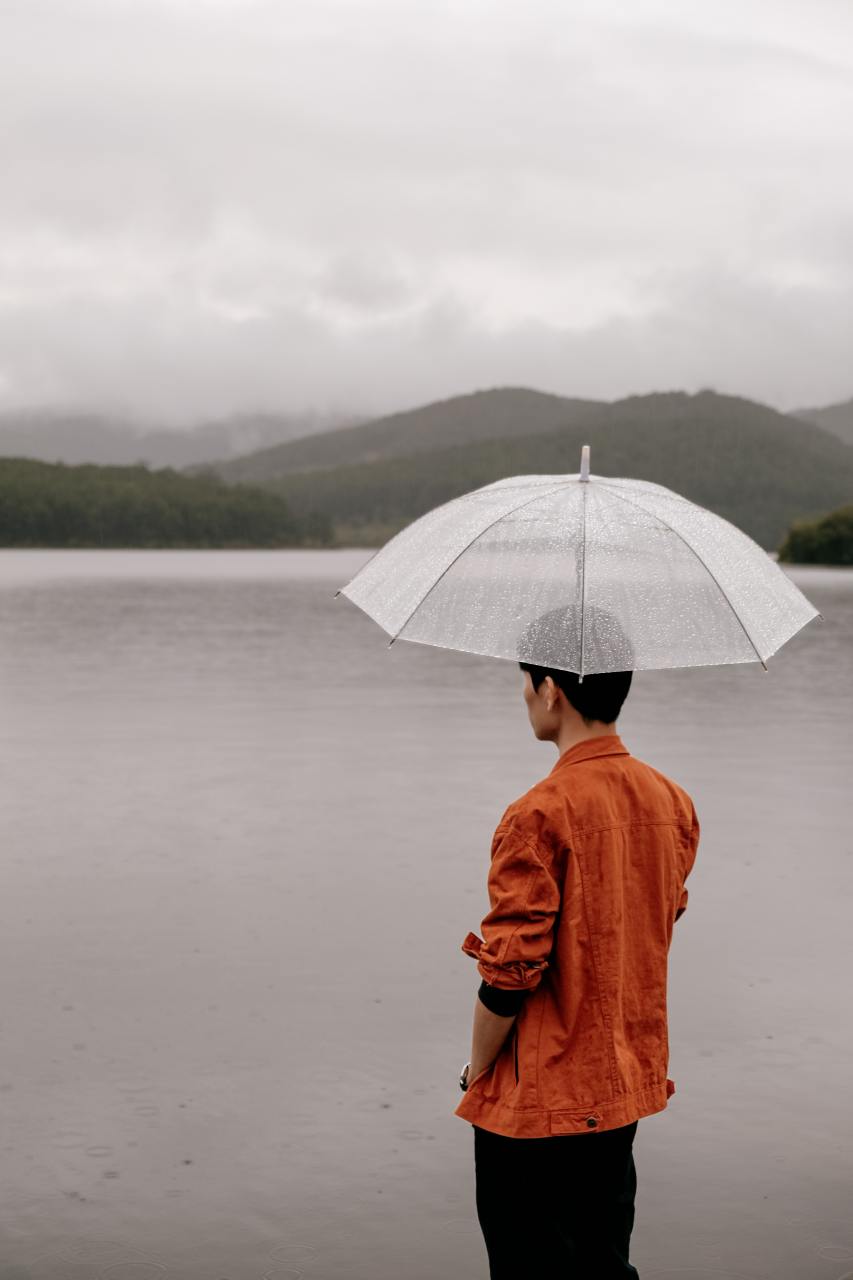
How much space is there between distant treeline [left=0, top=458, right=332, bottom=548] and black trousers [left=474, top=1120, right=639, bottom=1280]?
170264 mm

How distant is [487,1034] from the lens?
2865mm

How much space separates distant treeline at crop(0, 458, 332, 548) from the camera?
171500 mm

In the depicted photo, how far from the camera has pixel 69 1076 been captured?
536 centimetres

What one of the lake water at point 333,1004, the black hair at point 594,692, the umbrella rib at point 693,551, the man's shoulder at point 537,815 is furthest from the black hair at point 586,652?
the lake water at point 333,1004

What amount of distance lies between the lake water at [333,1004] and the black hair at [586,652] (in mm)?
901

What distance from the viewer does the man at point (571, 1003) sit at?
282 centimetres

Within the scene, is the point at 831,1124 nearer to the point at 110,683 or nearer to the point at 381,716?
the point at 381,716

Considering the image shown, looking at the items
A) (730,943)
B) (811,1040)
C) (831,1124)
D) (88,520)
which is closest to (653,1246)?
(831,1124)

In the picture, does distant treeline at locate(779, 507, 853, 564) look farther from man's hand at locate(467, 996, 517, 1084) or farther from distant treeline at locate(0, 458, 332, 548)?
man's hand at locate(467, 996, 517, 1084)

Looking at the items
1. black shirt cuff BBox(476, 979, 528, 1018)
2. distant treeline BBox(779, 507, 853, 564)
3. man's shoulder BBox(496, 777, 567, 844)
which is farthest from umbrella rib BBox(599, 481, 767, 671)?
distant treeline BBox(779, 507, 853, 564)

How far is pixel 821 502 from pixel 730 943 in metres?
175

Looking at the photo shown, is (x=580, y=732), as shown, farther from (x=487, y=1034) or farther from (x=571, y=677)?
(x=487, y=1034)

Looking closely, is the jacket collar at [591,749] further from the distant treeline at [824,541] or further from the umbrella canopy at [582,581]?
the distant treeline at [824,541]

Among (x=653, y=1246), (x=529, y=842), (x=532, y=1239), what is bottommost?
(x=653, y=1246)
